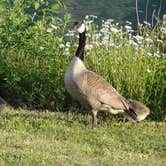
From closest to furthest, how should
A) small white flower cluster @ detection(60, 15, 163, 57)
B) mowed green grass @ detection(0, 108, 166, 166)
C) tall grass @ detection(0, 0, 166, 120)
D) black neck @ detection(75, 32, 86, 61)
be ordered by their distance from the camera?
mowed green grass @ detection(0, 108, 166, 166), black neck @ detection(75, 32, 86, 61), tall grass @ detection(0, 0, 166, 120), small white flower cluster @ detection(60, 15, 163, 57)

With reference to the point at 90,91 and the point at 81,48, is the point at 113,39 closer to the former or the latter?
the point at 81,48

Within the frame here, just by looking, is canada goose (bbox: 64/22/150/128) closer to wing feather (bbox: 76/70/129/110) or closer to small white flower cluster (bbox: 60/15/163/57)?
wing feather (bbox: 76/70/129/110)

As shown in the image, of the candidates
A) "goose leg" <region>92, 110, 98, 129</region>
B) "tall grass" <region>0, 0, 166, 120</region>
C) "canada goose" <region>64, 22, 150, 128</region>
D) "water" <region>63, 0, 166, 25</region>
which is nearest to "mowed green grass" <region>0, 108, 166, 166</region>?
"goose leg" <region>92, 110, 98, 129</region>

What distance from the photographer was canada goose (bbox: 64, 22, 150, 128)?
7473 mm

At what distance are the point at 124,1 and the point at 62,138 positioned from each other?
2302 cm

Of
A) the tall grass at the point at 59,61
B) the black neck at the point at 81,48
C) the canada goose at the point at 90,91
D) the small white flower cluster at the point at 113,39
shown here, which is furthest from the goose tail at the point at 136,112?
the small white flower cluster at the point at 113,39

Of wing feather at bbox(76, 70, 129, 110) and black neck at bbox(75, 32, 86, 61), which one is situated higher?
black neck at bbox(75, 32, 86, 61)

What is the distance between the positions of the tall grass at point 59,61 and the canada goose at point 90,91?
1.04 meters

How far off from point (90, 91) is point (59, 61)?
177 centimetres

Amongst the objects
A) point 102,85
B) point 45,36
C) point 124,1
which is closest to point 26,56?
point 45,36

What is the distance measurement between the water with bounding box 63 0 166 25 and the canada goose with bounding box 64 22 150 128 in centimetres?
1186

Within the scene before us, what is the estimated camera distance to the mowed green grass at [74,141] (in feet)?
20.2

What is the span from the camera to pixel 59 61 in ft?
30.0

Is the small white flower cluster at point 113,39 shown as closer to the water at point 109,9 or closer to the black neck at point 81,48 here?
the black neck at point 81,48
